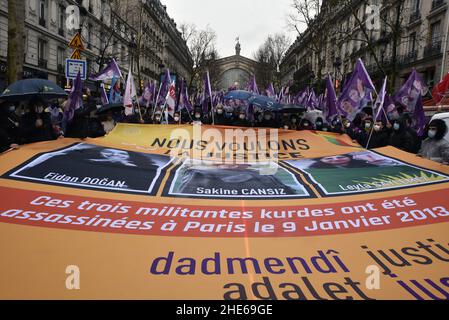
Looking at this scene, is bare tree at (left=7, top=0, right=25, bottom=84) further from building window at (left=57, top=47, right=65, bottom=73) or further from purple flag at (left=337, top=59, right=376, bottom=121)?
building window at (left=57, top=47, right=65, bottom=73)

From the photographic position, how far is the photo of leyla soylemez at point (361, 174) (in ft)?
13.6

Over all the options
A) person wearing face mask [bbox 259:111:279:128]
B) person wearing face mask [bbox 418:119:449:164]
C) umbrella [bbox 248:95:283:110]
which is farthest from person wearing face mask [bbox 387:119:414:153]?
umbrella [bbox 248:95:283:110]

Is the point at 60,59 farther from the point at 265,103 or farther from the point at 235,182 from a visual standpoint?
the point at 235,182

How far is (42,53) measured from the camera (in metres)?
26.5

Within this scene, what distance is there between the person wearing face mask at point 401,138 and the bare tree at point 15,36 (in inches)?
397

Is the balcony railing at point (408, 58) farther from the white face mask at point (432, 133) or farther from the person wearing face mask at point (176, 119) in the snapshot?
the white face mask at point (432, 133)

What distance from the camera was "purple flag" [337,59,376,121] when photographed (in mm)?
7441

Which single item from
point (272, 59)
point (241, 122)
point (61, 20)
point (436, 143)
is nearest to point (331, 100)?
point (436, 143)

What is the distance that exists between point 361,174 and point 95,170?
120 inches

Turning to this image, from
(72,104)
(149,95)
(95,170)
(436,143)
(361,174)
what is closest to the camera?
(95,170)

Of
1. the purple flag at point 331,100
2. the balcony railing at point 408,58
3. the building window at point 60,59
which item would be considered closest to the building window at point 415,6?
the balcony railing at point 408,58

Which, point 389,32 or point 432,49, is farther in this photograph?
point 389,32

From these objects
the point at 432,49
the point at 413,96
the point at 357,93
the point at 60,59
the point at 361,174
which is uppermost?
the point at 432,49
